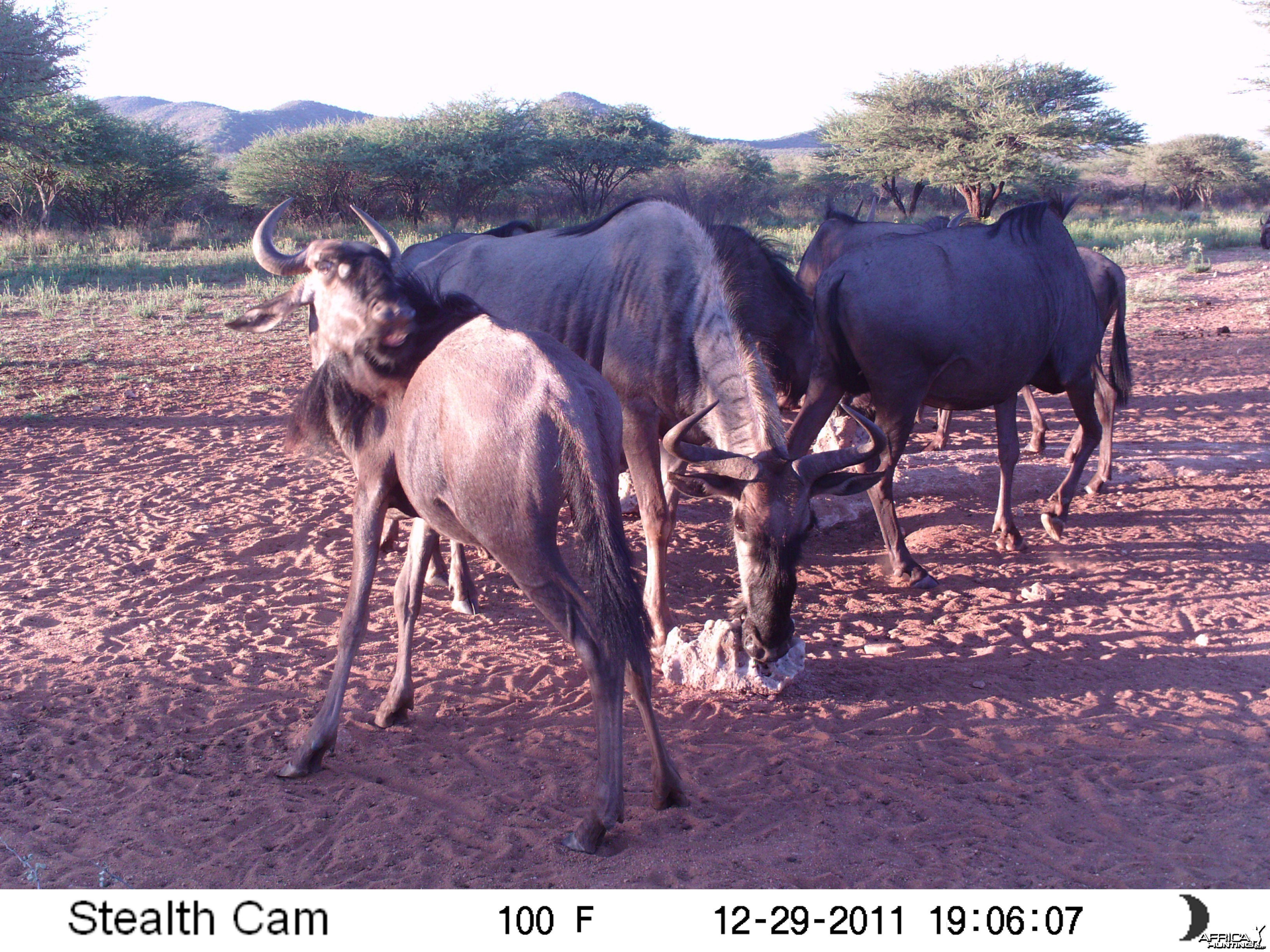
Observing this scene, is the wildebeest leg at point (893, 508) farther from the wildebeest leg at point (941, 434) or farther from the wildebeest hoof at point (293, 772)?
the wildebeest hoof at point (293, 772)

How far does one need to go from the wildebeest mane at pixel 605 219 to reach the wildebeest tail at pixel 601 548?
2854mm

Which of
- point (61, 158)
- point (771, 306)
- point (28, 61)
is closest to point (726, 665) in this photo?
point (771, 306)

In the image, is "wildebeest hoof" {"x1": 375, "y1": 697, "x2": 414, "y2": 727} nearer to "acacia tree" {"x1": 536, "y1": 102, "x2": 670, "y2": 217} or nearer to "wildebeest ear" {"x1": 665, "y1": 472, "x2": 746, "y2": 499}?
"wildebeest ear" {"x1": 665, "y1": 472, "x2": 746, "y2": 499}

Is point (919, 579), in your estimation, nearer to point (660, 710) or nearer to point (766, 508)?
point (766, 508)

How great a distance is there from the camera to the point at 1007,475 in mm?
6316

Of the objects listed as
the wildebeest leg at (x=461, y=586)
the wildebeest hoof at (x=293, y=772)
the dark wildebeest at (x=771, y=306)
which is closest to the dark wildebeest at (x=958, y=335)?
the dark wildebeest at (x=771, y=306)

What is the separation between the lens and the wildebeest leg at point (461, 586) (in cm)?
529

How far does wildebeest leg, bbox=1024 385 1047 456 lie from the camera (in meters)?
8.48

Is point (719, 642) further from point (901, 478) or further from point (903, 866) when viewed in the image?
point (901, 478)

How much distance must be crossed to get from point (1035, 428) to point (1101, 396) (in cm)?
90

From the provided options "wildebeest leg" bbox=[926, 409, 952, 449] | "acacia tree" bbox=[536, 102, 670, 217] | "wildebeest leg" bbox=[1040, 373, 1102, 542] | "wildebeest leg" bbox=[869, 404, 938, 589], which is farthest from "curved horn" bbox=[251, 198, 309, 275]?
"acacia tree" bbox=[536, 102, 670, 217]

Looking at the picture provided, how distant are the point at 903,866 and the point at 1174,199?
53121 mm

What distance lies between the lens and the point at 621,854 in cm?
303
